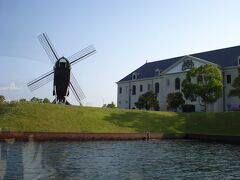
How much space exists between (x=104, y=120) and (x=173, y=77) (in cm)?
3450

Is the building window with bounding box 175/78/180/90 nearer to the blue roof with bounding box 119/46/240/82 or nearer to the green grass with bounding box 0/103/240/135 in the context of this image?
the blue roof with bounding box 119/46/240/82

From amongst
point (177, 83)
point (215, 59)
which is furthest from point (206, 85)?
point (177, 83)

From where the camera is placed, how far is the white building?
2616 inches

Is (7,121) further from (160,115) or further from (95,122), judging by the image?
(160,115)

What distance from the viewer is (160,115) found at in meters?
52.4

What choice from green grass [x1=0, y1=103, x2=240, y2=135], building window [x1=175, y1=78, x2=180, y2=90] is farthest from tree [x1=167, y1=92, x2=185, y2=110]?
green grass [x1=0, y1=103, x2=240, y2=135]

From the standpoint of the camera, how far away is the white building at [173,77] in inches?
2616

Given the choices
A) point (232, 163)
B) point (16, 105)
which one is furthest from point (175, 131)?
point (232, 163)

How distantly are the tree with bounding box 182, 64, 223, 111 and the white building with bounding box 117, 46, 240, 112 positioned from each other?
850cm

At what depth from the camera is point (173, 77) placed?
249ft

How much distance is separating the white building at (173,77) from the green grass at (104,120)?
15441mm

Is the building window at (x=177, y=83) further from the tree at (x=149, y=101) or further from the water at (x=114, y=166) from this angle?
the water at (x=114, y=166)

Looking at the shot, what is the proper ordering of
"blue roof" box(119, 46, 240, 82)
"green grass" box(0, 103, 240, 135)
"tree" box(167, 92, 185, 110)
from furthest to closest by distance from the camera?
"blue roof" box(119, 46, 240, 82) → "tree" box(167, 92, 185, 110) → "green grass" box(0, 103, 240, 135)

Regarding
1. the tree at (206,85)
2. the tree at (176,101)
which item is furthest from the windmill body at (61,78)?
the tree at (176,101)
